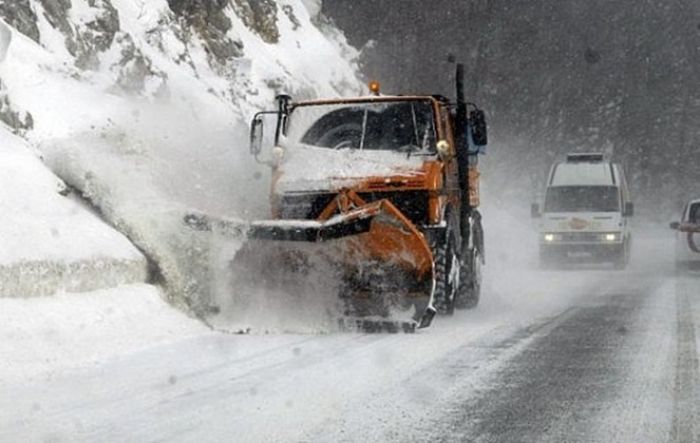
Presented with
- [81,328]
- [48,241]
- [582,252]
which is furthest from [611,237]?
[81,328]

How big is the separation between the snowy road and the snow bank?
1.25 meters

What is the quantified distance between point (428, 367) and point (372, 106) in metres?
4.36

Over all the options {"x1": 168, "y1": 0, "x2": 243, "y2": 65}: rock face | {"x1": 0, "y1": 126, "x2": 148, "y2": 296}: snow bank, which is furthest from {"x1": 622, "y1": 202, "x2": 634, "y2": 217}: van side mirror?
{"x1": 0, "y1": 126, "x2": 148, "y2": 296}: snow bank

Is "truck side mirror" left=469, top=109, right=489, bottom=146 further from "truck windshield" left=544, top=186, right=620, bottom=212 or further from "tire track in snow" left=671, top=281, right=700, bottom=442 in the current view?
"truck windshield" left=544, top=186, right=620, bottom=212

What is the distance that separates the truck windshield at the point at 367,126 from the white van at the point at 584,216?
1247 centimetres

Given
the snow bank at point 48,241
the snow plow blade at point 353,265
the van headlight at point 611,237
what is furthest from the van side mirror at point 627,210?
the snow bank at point 48,241

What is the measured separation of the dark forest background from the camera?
188 ft

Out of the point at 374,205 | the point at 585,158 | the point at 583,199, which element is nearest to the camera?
the point at 374,205

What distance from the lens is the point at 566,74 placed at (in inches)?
2596

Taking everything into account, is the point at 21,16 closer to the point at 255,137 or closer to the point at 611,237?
the point at 255,137

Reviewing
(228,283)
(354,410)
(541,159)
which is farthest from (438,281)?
(541,159)

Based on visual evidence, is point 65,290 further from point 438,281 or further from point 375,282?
point 438,281

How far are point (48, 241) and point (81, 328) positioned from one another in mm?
1334

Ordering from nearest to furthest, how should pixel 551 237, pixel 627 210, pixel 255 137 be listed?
pixel 255 137
pixel 551 237
pixel 627 210
